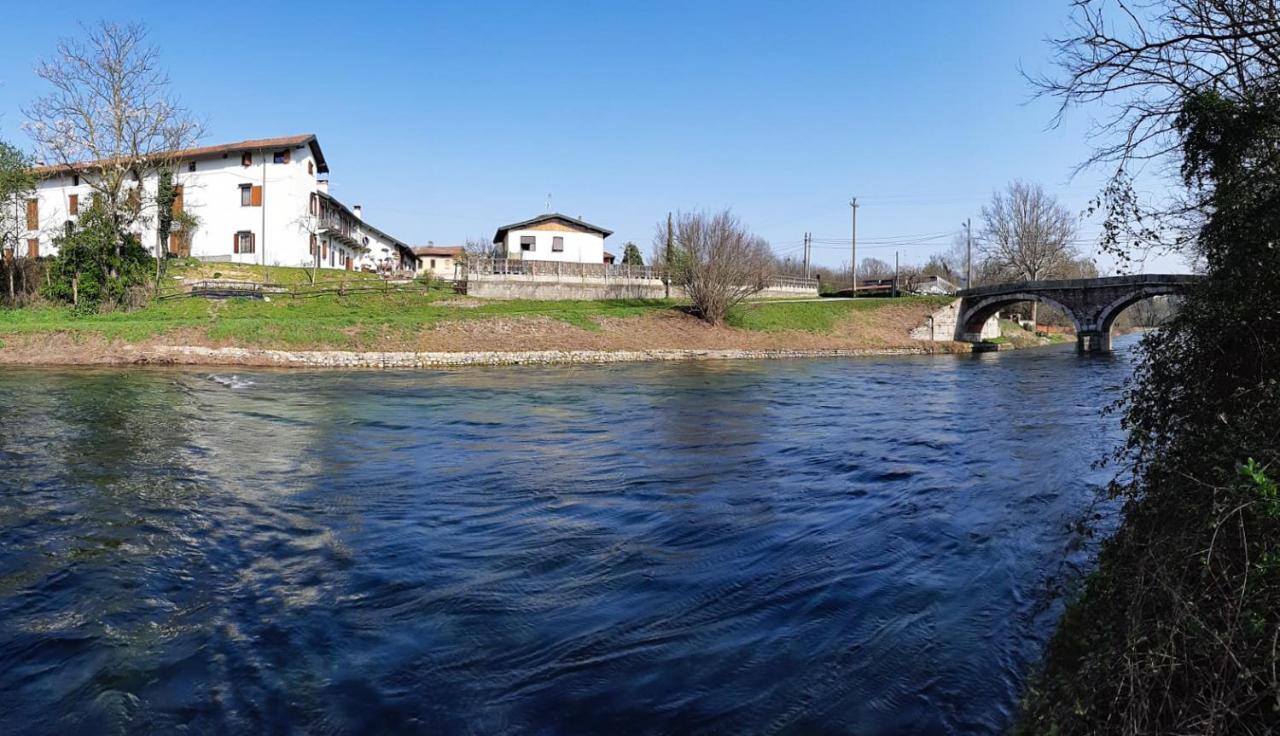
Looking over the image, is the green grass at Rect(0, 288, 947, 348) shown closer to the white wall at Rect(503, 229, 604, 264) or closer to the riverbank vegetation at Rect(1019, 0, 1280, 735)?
the white wall at Rect(503, 229, 604, 264)

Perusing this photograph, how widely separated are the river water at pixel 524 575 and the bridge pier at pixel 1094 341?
41.8 m

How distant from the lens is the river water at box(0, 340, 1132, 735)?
4.92 m

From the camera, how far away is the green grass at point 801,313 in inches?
1807

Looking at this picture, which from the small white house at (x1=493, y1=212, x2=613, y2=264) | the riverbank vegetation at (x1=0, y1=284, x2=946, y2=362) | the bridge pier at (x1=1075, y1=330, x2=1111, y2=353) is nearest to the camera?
the riverbank vegetation at (x1=0, y1=284, x2=946, y2=362)

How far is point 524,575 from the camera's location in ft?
23.7

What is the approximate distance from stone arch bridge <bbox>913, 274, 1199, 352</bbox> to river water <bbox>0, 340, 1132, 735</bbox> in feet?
136

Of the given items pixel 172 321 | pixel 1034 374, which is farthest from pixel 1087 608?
pixel 172 321

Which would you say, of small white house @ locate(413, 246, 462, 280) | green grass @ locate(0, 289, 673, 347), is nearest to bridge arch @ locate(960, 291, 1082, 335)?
green grass @ locate(0, 289, 673, 347)

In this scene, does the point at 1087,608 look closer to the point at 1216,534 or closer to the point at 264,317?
the point at 1216,534

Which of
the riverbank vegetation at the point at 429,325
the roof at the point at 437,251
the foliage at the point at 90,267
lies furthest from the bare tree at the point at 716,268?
the roof at the point at 437,251

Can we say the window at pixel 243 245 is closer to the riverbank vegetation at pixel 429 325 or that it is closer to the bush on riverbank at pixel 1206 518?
the riverbank vegetation at pixel 429 325

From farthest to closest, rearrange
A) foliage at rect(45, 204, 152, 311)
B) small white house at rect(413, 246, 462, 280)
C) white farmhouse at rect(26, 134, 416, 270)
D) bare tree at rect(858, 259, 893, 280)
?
bare tree at rect(858, 259, 893, 280)
small white house at rect(413, 246, 462, 280)
white farmhouse at rect(26, 134, 416, 270)
foliage at rect(45, 204, 152, 311)

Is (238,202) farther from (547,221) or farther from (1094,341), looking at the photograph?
(1094,341)

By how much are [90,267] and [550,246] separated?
33.0m
